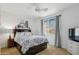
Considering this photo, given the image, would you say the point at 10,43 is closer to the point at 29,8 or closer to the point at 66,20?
the point at 29,8

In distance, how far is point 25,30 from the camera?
1.97 m

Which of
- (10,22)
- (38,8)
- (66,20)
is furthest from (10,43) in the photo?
(66,20)

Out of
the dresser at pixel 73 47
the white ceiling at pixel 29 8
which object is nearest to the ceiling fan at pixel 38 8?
the white ceiling at pixel 29 8

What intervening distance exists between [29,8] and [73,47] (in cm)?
143

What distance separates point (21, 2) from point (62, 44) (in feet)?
4.46

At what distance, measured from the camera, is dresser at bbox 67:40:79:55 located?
6.20 feet

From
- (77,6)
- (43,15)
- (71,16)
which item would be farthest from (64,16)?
(43,15)

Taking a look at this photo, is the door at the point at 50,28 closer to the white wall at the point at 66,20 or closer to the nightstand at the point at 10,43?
the white wall at the point at 66,20

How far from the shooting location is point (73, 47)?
2.10 meters

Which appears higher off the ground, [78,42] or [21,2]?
[21,2]

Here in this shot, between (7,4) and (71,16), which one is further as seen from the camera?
(71,16)

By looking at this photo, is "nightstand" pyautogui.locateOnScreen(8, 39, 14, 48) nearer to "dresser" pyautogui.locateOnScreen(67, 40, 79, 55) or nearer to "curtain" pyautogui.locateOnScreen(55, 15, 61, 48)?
"curtain" pyautogui.locateOnScreen(55, 15, 61, 48)
